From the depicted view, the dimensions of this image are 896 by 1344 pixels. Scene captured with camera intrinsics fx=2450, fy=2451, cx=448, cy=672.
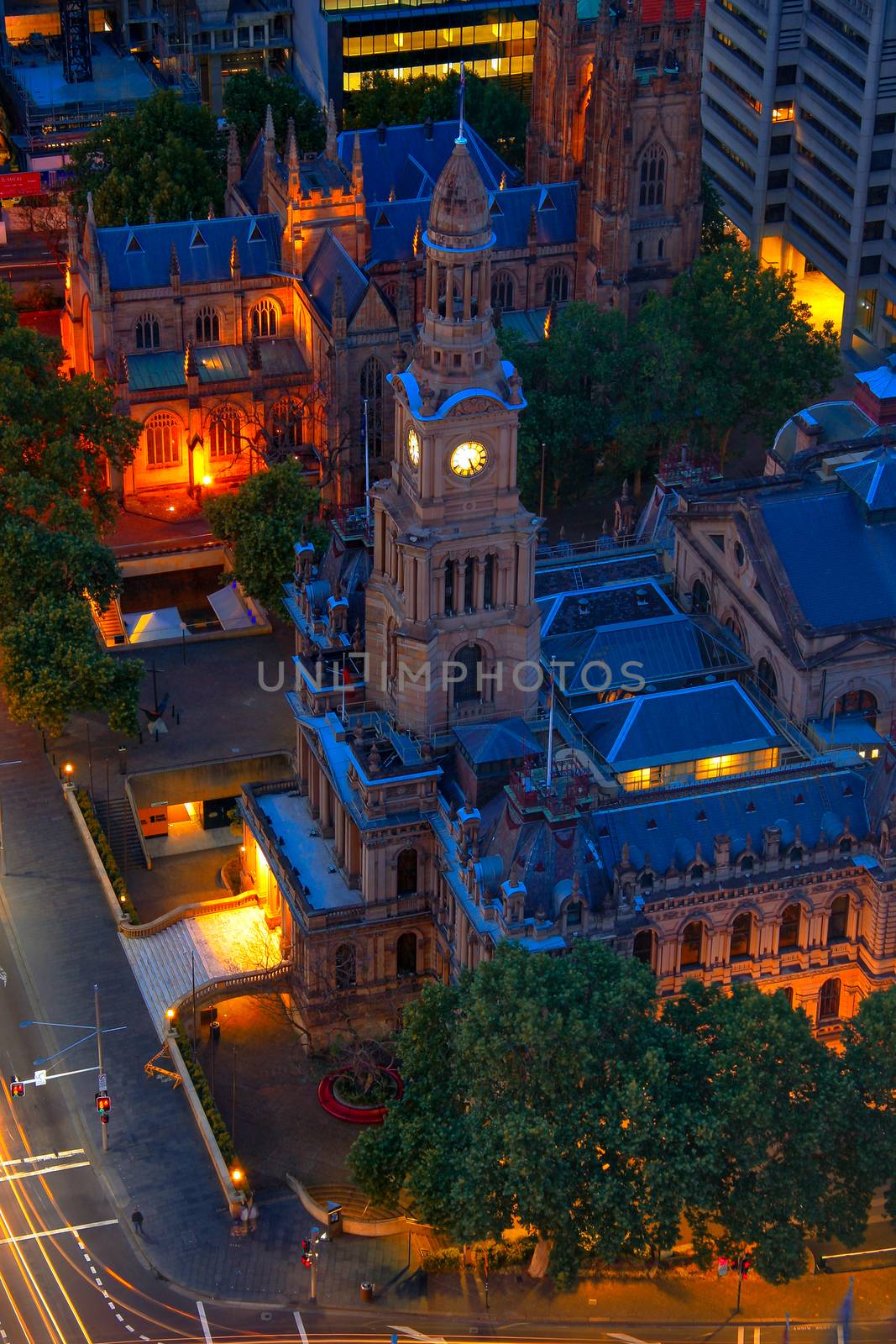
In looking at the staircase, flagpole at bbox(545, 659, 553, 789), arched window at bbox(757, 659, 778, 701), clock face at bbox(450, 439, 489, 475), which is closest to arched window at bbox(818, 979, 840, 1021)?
arched window at bbox(757, 659, 778, 701)

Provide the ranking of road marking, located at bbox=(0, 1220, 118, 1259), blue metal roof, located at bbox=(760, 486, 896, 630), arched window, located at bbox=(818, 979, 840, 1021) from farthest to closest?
blue metal roof, located at bbox=(760, 486, 896, 630)
arched window, located at bbox=(818, 979, 840, 1021)
road marking, located at bbox=(0, 1220, 118, 1259)

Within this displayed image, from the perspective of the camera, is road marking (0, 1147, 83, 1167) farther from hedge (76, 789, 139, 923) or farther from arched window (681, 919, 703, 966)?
arched window (681, 919, 703, 966)

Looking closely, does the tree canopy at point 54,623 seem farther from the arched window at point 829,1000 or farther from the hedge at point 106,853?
the arched window at point 829,1000

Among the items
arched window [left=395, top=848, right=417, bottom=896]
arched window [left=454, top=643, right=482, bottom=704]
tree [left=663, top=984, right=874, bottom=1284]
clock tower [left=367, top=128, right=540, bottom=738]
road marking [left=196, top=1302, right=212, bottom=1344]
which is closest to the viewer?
tree [left=663, top=984, right=874, bottom=1284]

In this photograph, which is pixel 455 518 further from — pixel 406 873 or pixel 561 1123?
pixel 561 1123

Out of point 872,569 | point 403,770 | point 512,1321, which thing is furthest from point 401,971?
point 872,569

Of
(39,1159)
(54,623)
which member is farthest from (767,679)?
(39,1159)
